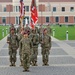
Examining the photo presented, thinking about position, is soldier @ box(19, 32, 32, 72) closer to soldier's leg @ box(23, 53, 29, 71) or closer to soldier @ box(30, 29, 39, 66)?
soldier's leg @ box(23, 53, 29, 71)

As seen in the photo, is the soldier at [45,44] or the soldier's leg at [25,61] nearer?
the soldier's leg at [25,61]

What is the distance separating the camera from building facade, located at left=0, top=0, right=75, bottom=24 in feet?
387

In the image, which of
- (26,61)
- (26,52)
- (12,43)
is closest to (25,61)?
(26,61)

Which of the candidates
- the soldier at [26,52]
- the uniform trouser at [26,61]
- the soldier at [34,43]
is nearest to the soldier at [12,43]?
the soldier at [34,43]

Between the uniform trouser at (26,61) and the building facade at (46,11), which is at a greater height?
the uniform trouser at (26,61)

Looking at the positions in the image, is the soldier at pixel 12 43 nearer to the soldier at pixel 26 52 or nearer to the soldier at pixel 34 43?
the soldier at pixel 34 43

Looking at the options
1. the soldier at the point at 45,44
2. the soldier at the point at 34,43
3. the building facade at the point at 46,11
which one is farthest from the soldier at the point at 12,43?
the building facade at the point at 46,11

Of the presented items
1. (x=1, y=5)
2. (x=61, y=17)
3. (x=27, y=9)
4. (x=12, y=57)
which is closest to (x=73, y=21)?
(x=61, y=17)

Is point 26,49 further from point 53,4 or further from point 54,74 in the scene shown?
point 53,4

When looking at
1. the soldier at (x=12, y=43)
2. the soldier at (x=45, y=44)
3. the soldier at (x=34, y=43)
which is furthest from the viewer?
the soldier at (x=45, y=44)

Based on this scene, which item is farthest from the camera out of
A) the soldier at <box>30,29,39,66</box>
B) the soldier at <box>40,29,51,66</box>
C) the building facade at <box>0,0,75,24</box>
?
the building facade at <box>0,0,75,24</box>

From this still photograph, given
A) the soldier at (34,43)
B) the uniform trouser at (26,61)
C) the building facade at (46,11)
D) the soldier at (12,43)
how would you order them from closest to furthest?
the uniform trouser at (26,61) → the soldier at (12,43) → the soldier at (34,43) → the building facade at (46,11)

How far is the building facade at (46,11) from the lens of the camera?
118 m

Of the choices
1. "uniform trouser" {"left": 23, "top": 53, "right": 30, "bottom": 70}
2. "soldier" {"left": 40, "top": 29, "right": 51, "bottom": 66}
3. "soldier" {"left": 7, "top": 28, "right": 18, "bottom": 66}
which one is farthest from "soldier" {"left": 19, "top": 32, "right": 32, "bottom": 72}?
"soldier" {"left": 40, "top": 29, "right": 51, "bottom": 66}
